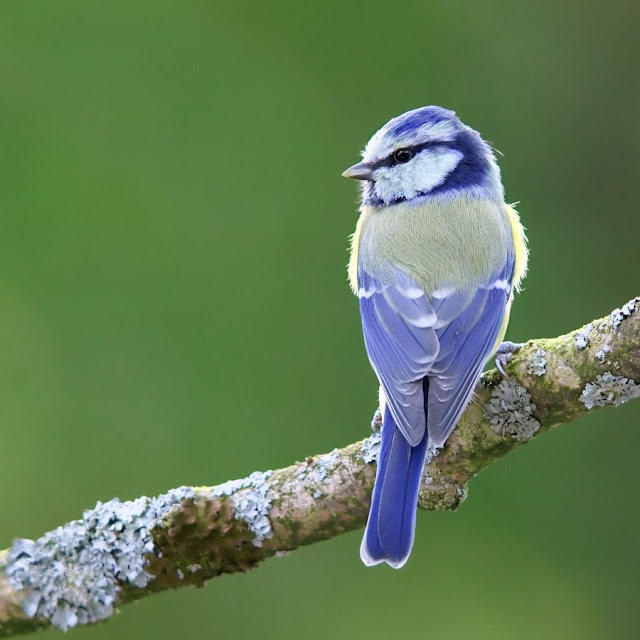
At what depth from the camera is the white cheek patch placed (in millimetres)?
2650

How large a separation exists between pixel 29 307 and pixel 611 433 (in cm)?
168

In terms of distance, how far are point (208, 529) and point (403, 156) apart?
3.69 ft

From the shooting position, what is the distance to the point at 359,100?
10.8 feet

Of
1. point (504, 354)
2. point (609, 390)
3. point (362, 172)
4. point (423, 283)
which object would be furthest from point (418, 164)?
point (609, 390)

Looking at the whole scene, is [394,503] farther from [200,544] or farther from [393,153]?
[393,153]

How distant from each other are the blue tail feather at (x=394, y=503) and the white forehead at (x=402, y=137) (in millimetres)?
917

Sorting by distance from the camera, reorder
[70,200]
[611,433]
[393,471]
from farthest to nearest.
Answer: [70,200]
[611,433]
[393,471]

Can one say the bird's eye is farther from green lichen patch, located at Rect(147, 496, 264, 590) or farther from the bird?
green lichen patch, located at Rect(147, 496, 264, 590)

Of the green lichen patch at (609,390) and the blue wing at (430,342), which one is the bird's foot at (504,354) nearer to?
the blue wing at (430,342)

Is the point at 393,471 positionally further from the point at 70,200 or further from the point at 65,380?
the point at 70,200

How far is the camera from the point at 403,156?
2686 mm

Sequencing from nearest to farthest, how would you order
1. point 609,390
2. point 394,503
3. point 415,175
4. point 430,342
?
point 609,390, point 394,503, point 430,342, point 415,175

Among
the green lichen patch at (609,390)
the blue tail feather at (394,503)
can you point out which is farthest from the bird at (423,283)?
the green lichen patch at (609,390)

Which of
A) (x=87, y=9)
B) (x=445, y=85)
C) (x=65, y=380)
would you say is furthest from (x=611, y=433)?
(x=87, y=9)
